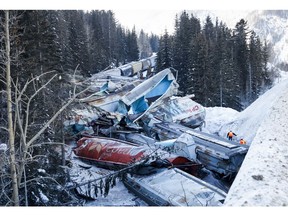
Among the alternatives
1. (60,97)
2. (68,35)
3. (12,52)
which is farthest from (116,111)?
(12,52)

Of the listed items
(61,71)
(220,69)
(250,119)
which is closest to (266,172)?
(61,71)

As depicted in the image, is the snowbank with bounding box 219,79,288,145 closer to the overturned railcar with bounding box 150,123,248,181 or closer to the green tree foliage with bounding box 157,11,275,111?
the green tree foliage with bounding box 157,11,275,111

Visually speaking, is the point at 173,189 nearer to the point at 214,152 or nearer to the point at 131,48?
the point at 214,152

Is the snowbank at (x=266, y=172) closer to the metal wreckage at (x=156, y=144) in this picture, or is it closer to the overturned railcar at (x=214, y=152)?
→ the metal wreckage at (x=156, y=144)

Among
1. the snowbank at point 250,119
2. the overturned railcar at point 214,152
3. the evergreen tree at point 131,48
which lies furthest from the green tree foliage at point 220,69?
the overturned railcar at point 214,152

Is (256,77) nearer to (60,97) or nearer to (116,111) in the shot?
(116,111)
